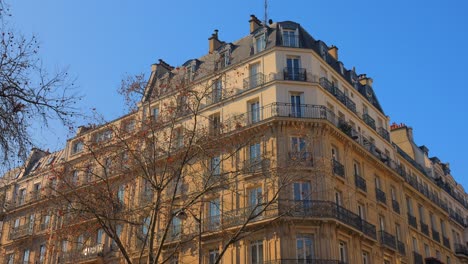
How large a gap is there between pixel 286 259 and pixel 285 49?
1089 cm

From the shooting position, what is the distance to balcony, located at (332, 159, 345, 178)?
28.5 meters

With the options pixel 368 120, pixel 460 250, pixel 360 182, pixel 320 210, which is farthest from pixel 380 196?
pixel 460 250

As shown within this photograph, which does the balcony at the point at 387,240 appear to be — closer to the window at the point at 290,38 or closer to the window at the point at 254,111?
the window at the point at 254,111

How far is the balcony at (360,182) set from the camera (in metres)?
30.3

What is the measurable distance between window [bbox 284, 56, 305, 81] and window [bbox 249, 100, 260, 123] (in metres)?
2.00

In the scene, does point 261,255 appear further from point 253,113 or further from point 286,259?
point 253,113

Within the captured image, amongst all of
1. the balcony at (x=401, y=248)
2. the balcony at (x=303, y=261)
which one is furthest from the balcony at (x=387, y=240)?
the balcony at (x=303, y=261)

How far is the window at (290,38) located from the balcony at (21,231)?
20506 mm

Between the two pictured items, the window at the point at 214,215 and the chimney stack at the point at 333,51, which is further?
the chimney stack at the point at 333,51

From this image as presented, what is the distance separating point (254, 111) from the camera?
29281 mm

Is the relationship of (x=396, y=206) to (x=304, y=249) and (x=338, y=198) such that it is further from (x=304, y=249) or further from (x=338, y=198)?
(x=304, y=249)

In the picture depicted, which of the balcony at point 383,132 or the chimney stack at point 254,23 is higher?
the chimney stack at point 254,23

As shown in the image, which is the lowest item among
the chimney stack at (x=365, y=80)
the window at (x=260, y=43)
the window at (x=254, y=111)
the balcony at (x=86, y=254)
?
the balcony at (x=86, y=254)

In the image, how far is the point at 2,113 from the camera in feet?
33.3
